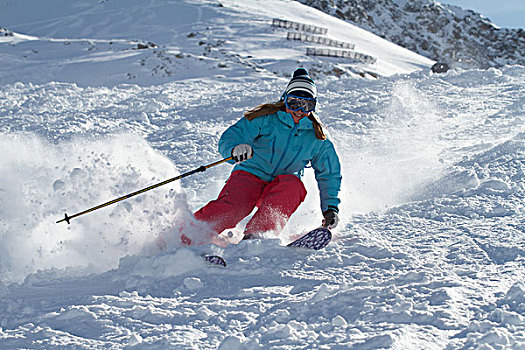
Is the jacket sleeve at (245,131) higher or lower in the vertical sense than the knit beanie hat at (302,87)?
lower

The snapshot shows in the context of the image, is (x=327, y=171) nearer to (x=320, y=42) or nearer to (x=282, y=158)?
(x=282, y=158)

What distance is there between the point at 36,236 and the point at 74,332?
1.36 metres

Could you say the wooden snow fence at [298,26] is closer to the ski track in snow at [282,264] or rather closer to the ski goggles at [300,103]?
the ski track in snow at [282,264]

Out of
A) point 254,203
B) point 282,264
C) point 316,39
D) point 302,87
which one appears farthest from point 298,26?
point 282,264

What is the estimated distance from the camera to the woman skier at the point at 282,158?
3582mm

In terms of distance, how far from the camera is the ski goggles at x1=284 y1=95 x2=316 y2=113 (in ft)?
12.0

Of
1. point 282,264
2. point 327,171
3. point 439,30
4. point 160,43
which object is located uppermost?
point 439,30

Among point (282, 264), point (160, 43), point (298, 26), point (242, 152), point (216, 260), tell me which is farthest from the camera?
point (298, 26)

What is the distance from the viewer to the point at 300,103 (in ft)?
12.0

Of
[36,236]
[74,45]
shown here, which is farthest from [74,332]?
[74,45]

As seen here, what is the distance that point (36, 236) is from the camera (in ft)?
10.9

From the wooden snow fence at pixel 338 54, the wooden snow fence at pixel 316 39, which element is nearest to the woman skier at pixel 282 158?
the wooden snow fence at pixel 338 54

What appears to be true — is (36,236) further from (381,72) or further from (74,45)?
(381,72)

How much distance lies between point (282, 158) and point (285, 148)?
0.08 metres
